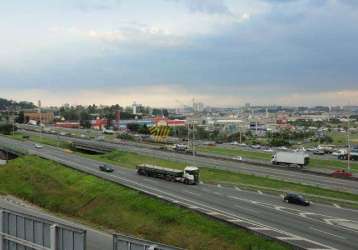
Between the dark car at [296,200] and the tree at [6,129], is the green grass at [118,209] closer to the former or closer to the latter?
the dark car at [296,200]

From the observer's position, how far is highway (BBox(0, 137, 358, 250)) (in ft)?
123

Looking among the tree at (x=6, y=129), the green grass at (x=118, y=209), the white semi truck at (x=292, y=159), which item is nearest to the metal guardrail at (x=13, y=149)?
the green grass at (x=118, y=209)

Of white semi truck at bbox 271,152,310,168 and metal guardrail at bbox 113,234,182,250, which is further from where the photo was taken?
white semi truck at bbox 271,152,310,168

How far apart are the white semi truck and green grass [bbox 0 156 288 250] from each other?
35.5 meters

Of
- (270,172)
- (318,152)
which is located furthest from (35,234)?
(318,152)

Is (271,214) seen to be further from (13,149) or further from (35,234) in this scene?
(13,149)

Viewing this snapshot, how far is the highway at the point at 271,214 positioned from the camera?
123ft

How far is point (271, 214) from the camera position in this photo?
4644 cm

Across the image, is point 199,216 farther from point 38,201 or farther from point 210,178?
point 38,201

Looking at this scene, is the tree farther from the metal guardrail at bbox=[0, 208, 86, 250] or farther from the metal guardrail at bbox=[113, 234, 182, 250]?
the metal guardrail at bbox=[113, 234, 182, 250]

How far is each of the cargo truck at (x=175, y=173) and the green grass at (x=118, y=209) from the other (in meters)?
8.72

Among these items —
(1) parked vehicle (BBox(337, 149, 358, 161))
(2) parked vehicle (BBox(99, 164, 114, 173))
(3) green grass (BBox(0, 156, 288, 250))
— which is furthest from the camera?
(1) parked vehicle (BBox(337, 149, 358, 161))

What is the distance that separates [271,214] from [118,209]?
18508 millimetres

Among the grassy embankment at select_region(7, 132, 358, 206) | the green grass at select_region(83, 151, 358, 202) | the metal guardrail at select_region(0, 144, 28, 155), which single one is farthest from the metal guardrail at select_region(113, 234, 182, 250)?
the metal guardrail at select_region(0, 144, 28, 155)
